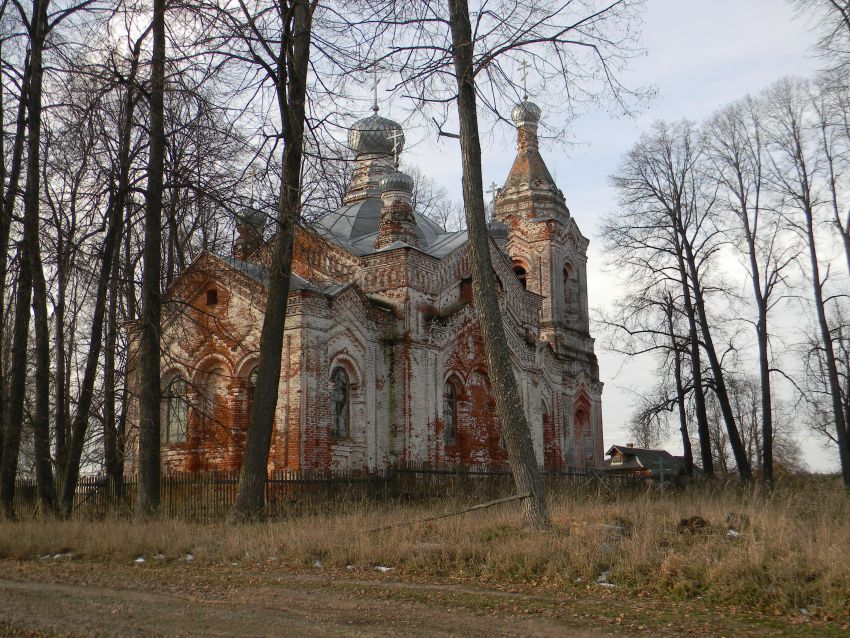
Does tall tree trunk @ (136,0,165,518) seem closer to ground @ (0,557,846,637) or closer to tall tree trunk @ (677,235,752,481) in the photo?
ground @ (0,557,846,637)

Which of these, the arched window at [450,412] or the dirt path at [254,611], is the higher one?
the arched window at [450,412]

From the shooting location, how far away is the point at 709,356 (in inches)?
847

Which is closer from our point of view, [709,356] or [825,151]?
[825,151]

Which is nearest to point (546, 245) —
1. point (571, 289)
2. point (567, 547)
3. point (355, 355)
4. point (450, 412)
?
point (571, 289)

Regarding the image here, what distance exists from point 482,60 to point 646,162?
13940mm

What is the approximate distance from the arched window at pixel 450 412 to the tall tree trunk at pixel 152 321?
8.97 m

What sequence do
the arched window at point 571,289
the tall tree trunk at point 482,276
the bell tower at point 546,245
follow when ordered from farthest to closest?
the arched window at point 571,289 → the bell tower at point 546,245 → the tall tree trunk at point 482,276

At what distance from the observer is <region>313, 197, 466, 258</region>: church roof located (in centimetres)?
2212

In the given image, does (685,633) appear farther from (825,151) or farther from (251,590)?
(825,151)

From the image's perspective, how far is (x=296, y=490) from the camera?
14617 mm

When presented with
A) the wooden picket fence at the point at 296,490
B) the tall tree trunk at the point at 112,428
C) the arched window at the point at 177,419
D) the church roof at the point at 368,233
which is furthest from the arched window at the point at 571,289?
the tall tree trunk at the point at 112,428

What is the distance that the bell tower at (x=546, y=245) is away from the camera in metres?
28.4

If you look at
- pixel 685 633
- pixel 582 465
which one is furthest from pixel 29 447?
pixel 685 633

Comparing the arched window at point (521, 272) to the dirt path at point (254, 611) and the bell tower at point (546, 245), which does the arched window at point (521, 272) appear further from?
the dirt path at point (254, 611)
